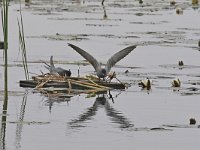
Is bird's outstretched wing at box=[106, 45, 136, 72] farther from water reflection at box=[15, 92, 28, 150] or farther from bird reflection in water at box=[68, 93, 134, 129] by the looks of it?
water reflection at box=[15, 92, 28, 150]

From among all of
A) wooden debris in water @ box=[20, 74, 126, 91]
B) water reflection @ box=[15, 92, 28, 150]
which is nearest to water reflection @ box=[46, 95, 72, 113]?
water reflection @ box=[15, 92, 28, 150]

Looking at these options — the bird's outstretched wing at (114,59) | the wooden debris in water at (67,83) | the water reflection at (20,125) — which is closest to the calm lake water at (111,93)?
the water reflection at (20,125)

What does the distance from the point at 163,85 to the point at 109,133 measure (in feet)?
16.4

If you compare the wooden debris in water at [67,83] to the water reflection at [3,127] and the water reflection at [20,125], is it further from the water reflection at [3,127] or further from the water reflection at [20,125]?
the water reflection at [3,127]

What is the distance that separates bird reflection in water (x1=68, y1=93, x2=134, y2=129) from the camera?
13023 millimetres

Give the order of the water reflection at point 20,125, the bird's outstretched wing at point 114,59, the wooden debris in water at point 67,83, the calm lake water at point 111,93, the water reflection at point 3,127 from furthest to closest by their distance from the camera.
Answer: the bird's outstretched wing at point 114,59, the wooden debris in water at point 67,83, the calm lake water at point 111,93, the water reflection at point 20,125, the water reflection at point 3,127

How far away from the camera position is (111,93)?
642 inches

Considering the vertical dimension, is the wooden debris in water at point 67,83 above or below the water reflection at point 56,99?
above

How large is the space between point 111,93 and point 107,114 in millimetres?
2227

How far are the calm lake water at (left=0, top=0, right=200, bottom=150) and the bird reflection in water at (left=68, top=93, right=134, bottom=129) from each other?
1cm

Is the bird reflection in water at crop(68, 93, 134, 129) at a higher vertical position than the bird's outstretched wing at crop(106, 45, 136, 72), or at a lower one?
lower

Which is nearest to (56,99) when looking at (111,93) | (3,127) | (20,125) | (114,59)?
(111,93)

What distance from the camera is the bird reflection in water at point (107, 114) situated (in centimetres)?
1302

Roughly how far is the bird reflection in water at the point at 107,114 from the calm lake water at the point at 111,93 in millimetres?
14
